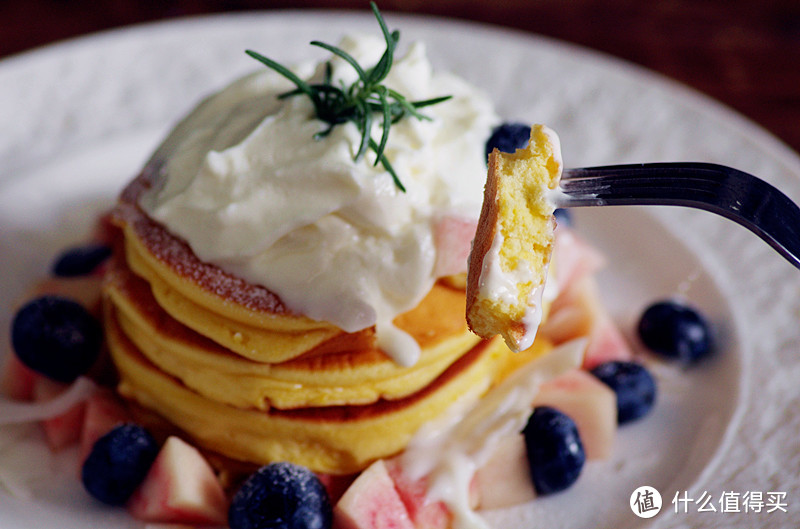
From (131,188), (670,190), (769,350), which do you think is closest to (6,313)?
(131,188)

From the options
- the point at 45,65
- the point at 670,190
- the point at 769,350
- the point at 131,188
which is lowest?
the point at 45,65

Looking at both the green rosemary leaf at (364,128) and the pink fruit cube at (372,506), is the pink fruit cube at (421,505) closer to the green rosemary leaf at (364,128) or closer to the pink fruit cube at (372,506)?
the pink fruit cube at (372,506)

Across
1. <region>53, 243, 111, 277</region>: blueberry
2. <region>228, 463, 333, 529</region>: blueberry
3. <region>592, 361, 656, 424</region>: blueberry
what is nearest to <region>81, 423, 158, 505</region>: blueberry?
<region>228, 463, 333, 529</region>: blueberry

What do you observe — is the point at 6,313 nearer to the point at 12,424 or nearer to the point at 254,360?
the point at 12,424

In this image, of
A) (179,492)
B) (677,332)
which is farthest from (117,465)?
(677,332)

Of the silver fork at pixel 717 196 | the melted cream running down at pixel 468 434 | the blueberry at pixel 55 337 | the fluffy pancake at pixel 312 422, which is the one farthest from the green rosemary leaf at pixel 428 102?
the blueberry at pixel 55 337

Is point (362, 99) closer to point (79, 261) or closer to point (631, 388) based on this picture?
point (631, 388)

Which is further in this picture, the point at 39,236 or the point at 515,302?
the point at 39,236
